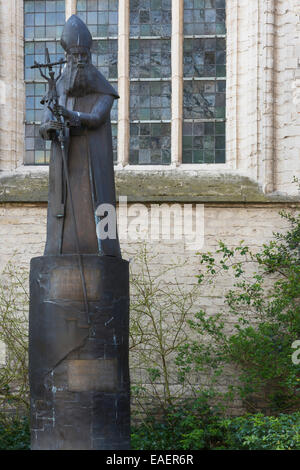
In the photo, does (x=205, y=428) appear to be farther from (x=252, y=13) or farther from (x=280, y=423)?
(x=252, y=13)

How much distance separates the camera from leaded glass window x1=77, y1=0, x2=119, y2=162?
11945 mm

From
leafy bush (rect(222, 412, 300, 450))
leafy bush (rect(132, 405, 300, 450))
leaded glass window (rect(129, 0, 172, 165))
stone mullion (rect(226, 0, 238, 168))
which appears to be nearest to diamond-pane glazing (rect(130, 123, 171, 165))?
leaded glass window (rect(129, 0, 172, 165))

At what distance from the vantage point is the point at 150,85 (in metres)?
11.9

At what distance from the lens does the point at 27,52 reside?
1198 centimetres

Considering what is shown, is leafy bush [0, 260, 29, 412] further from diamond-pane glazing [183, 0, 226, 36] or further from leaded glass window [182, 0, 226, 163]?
diamond-pane glazing [183, 0, 226, 36]

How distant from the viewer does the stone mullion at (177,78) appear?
11719 mm

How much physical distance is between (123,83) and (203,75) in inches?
43.7

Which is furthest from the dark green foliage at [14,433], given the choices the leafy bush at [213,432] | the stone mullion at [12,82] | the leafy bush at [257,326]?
the stone mullion at [12,82]

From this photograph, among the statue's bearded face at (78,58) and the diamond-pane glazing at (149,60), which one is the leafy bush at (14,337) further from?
the statue's bearded face at (78,58)

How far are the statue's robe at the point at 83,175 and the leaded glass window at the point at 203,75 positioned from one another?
205 inches

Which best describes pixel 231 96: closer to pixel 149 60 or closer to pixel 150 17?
pixel 149 60

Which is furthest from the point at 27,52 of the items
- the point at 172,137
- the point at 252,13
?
the point at 252,13

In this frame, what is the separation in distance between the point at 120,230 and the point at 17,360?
2085 mm

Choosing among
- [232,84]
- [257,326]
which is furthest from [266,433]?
[232,84]
